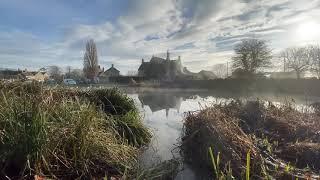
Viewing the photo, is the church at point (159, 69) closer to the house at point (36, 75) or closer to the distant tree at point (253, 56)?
the distant tree at point (253, 56)

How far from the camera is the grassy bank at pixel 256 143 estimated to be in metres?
5.38

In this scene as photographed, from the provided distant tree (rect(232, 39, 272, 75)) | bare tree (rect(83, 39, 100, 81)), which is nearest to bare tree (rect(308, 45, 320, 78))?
distant tree (rect(232, 39, 272, 75))

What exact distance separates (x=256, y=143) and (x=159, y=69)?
64275mm

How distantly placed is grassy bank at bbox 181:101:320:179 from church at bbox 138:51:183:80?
2271 inches

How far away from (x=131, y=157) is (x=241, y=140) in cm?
208

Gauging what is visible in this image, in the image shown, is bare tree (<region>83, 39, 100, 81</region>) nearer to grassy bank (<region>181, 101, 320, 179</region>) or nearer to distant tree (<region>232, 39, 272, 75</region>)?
distant tree (<region>232, 39, 272, 75</region>)

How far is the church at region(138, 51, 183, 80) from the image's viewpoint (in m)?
70.1

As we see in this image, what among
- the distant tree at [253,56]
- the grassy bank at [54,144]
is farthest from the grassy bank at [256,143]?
the distant tree at [253,56]

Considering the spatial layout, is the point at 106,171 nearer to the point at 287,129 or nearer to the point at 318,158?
the point at 318,158

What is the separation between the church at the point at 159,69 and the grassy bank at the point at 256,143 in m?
57.7

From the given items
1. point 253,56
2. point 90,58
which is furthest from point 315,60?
point 90,58

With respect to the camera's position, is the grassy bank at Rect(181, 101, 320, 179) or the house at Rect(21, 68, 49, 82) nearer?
the grassy bank at Rect(181, 101, 320, 179)

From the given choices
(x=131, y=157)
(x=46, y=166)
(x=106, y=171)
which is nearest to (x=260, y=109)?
(x=131, y=157)

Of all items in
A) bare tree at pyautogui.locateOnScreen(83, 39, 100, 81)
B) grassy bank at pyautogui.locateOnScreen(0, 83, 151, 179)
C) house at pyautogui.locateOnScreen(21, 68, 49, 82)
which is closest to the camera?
grassy bank at pyautogui.locateOnScreen(0, 83, 151, 179)
